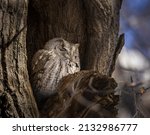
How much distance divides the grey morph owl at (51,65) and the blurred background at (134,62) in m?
0.22

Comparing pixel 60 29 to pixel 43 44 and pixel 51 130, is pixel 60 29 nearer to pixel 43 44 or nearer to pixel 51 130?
pixel 43 44

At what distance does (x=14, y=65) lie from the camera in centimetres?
163

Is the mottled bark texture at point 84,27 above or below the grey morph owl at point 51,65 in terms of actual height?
above

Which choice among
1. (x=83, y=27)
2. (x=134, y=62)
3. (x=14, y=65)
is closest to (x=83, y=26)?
(x=83, y=27)

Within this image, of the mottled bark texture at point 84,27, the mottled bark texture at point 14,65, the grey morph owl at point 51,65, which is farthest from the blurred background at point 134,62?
the mottled bark texture at point 14,65

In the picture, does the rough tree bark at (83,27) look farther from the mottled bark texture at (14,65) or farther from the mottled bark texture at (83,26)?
the mottled bark texture at (14,65)

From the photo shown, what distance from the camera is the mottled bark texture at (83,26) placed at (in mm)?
2025

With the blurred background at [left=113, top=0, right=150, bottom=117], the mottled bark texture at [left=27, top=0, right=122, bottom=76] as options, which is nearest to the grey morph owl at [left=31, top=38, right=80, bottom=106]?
the mottled bark texture at [left=27, top=0, right=122, bottom=76]

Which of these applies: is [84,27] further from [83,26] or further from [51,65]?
[51,65]

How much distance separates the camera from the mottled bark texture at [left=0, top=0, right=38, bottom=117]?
5.22ft

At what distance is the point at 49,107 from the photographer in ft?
5.56

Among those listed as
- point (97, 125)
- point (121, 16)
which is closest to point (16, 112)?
point (97, 125)

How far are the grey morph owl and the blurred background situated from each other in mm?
216

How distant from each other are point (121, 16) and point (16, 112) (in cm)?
75
